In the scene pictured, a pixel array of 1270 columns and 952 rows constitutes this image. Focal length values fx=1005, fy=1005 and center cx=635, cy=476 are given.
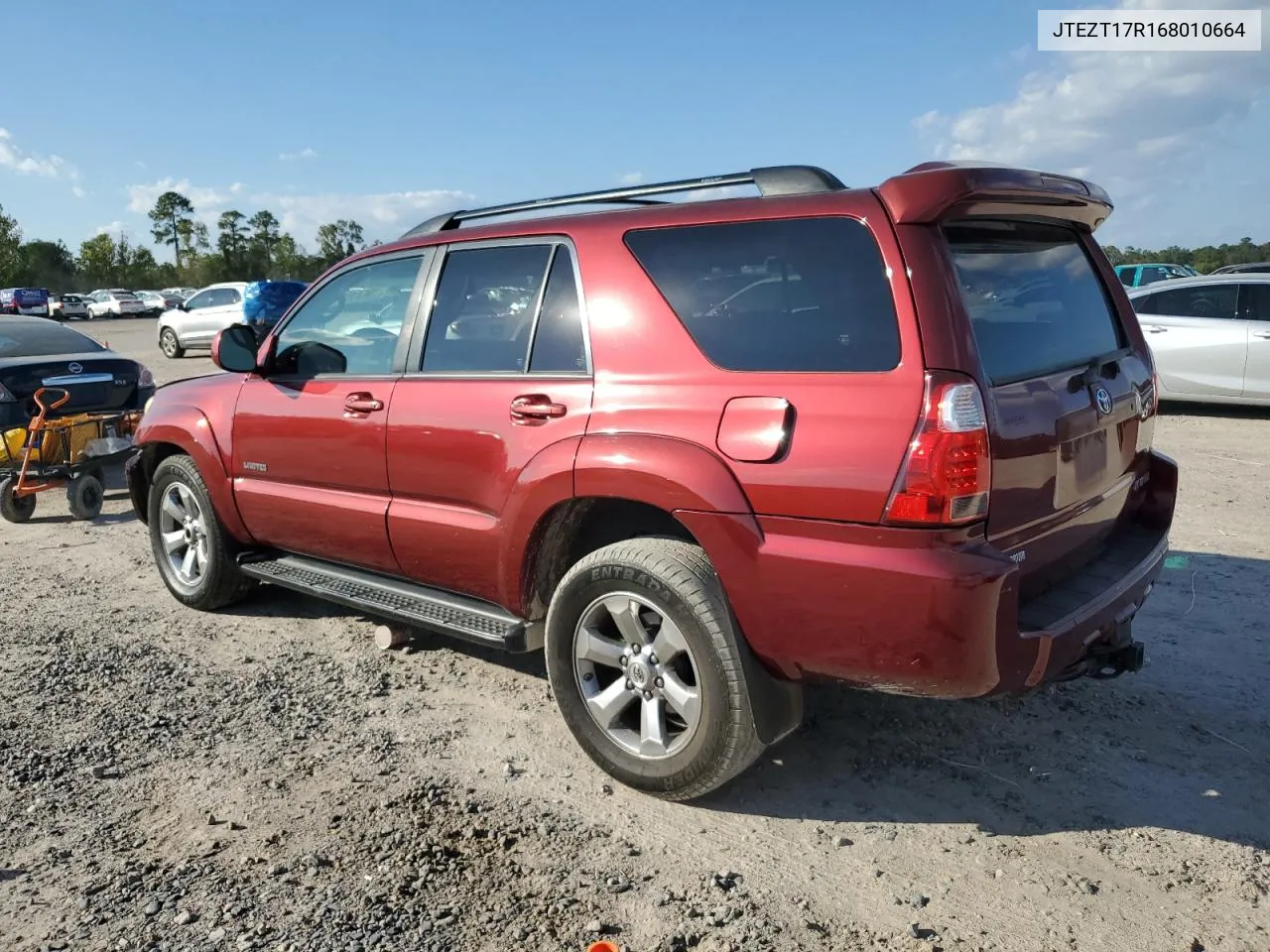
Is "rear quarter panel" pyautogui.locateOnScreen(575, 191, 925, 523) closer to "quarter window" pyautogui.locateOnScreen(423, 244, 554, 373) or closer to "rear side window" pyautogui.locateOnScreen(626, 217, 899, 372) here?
"rear side window" pyautogui.locateOnScreen(626, 217, 899, 372)

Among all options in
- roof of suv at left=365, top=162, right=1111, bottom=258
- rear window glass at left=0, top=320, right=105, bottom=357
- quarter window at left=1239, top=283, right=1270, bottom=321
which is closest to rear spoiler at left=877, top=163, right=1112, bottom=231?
roof of suv at left=365, top=162, right=1111, bottom=258

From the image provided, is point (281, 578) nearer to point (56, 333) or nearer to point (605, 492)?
point (605, 492)

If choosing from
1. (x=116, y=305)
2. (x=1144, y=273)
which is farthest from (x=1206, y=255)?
(x=116, y=305)

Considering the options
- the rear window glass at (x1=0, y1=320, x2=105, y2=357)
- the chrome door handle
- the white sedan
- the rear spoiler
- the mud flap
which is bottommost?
the mud flap

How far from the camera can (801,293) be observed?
3000mm

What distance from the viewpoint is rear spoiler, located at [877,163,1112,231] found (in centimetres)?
279

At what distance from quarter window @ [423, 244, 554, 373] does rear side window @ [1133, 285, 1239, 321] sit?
9.59 metres

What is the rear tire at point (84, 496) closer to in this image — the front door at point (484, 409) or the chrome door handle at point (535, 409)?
the front door at point (484, 409)

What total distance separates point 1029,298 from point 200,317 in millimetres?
24774

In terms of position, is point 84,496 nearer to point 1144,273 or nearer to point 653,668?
point 653,668

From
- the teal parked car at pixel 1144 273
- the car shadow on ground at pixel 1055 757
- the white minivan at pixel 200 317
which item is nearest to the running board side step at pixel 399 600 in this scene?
the car shadow on ground at pixel 1055 757

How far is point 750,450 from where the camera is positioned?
115 inches

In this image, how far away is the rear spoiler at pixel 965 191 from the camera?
2785 millimetres

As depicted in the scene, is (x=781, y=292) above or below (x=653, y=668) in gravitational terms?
above
